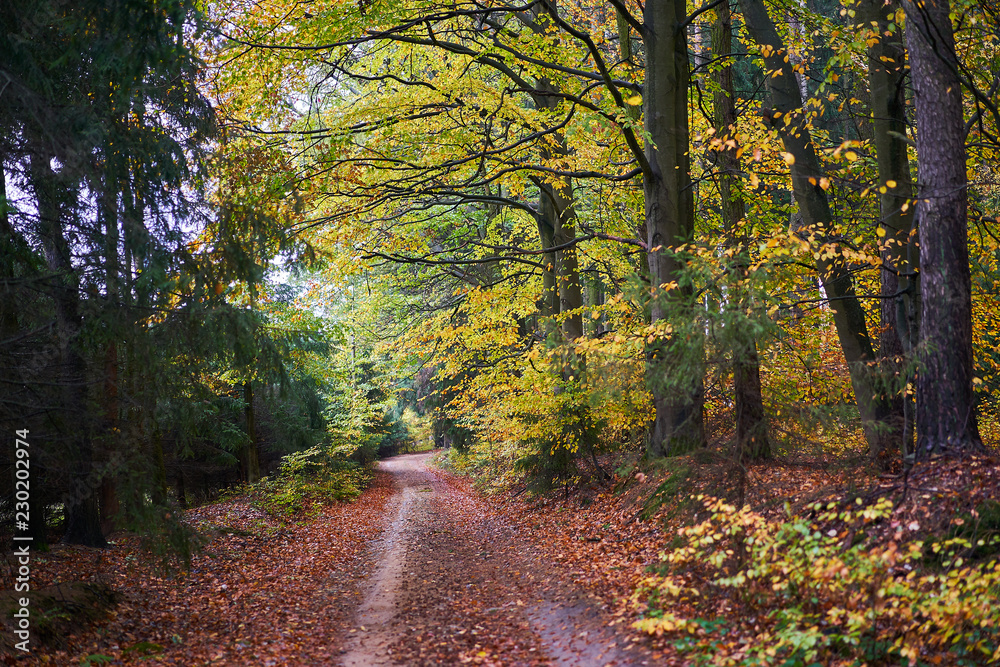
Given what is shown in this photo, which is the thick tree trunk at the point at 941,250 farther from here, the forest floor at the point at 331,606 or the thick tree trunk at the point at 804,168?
the forest floor at the point at 331,606

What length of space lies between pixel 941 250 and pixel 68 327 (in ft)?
28.0

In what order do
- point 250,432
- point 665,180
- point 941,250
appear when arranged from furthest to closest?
1. point 250,432
2. point 665,180
3. point 941,250

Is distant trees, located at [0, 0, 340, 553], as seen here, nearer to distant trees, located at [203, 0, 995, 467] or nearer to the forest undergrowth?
distant trees, located at [203, 0, 995, 467]

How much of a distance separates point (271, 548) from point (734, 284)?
958cm

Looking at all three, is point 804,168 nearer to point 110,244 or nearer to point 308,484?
point 110,244

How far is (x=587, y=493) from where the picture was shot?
39.6ft

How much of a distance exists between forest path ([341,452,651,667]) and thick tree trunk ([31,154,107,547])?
3393 millimetres

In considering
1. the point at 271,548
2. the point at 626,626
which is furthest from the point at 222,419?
the point at 626,626

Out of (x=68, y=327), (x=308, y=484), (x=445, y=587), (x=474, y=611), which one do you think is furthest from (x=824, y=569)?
(x=308, y=484)

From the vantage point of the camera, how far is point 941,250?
577cm

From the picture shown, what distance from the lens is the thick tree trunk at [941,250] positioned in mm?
5574

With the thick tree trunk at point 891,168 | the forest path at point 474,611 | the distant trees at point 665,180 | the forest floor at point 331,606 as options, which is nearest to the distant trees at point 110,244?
the forest floor at point 331,606

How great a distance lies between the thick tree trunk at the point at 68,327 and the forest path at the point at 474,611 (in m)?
3.39

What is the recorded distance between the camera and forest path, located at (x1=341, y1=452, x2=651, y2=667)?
5.90 m
